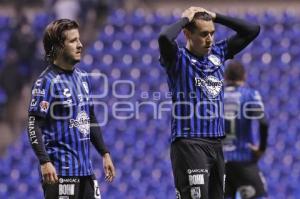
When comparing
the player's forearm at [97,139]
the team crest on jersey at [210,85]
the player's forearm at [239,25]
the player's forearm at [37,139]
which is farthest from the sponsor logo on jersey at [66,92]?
the player's forearm at [239,25]

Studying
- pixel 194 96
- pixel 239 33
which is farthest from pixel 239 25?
pixel 194 96

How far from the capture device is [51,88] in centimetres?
568

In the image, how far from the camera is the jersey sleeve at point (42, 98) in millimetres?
5605

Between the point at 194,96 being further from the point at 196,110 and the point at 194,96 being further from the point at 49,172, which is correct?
the point at 49,172

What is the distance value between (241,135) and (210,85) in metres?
2.32

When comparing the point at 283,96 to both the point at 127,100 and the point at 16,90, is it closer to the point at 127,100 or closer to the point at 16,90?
the point at 127,100

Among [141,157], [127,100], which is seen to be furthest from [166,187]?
[127,100]

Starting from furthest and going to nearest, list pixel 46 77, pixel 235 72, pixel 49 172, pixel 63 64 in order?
pixel 235 72 < pixel 63 64 < pixel 46 77 < pixel 49 172

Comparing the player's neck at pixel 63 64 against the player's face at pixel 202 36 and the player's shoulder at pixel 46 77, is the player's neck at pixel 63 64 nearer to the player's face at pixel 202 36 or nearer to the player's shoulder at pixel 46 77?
the player's shoulder at pixel 46 77

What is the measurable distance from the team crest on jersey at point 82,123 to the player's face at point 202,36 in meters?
0.98

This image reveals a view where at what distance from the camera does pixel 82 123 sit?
579 centimetres

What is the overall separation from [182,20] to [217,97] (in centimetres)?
64

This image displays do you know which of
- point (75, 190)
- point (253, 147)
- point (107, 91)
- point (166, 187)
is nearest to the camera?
point (75, 190)

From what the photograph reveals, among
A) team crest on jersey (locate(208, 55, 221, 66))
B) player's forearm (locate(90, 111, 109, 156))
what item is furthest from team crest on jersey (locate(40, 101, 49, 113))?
team crest on jersey (locate(208, 55, 221, 66))
